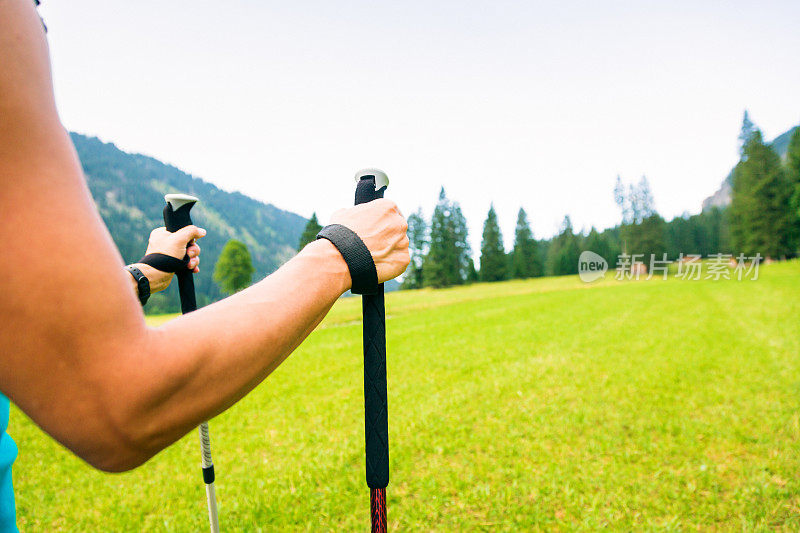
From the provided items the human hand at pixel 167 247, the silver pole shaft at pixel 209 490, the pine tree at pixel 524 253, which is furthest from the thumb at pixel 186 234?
the pine tree at pixel 524 253

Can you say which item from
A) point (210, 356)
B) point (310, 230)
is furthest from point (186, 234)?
point (310, 230)

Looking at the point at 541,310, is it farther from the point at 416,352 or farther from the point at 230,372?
the point at 230,372

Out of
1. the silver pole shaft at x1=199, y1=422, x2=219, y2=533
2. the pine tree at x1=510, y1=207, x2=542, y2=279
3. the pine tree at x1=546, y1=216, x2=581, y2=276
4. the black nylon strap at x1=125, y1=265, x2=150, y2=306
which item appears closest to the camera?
the black nylon strap at x1=125, y1=265, x2=150, y2=306

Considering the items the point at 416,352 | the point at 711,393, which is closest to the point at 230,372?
the point at 711,393

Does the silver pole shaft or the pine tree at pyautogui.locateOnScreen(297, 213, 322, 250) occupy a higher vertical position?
the pine tree at pyautogui.locateOnScreen(297, 213, 322, 250)

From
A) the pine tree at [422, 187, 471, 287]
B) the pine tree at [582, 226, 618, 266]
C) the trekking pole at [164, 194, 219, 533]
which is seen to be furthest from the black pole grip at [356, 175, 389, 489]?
the pine tree at [582, 226, 618, 266]

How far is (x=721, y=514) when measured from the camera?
4.04 meters

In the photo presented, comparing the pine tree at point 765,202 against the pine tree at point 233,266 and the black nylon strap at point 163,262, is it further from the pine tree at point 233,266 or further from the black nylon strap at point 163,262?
the pine tree at point 233,266

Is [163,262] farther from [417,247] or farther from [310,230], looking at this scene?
[417,247]

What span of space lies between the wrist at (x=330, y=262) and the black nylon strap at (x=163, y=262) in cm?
148

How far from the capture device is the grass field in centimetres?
411

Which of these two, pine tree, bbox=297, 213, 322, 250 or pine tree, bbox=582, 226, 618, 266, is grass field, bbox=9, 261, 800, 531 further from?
pine tree, bbox=582, 226, 618, 266

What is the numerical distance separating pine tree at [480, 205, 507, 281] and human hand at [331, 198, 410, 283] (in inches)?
2543

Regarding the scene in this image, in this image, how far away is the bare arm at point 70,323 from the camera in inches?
21.2
